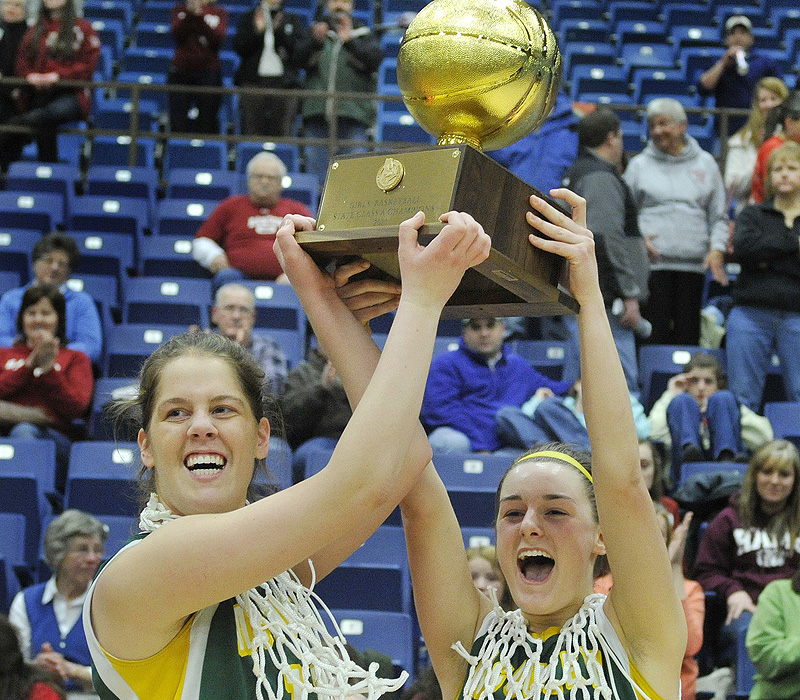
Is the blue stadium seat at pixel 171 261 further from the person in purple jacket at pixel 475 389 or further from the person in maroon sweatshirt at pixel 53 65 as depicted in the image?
the person in purple jacket at pixel 475 389

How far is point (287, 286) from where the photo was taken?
6.94m

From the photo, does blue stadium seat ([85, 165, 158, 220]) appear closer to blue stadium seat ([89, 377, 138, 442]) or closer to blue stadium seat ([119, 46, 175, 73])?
blue stadium seat ([119, 46, 175, 73])

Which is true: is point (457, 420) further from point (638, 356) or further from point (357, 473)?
point (357, 473)

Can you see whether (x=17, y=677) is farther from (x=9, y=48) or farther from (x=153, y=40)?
(x=153, y=40)

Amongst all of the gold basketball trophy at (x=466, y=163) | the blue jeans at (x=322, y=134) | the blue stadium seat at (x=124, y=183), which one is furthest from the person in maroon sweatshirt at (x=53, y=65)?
the gold basketball trophy at (x=466, y=163)

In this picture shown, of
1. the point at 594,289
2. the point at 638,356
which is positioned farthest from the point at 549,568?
the point at 638,356

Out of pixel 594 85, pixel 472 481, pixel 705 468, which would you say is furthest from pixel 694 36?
pixel 472 481

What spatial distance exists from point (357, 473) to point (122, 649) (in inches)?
16.9

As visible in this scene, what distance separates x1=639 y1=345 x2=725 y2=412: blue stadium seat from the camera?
6.39 m

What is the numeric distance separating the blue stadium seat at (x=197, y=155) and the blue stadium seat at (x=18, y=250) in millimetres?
1939

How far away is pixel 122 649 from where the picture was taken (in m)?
1.83

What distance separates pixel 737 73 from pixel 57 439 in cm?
602

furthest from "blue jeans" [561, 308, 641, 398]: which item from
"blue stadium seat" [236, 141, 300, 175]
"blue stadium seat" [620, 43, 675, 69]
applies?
"blue stadium seat" [620, 43, 675, 69]

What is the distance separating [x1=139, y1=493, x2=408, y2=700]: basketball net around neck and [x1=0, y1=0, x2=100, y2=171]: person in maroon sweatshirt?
7292 millimetres
